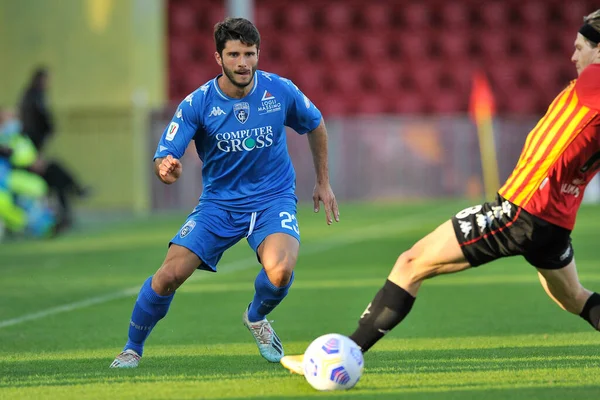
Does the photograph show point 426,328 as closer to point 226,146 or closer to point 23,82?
point 226,146

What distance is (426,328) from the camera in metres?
7.79

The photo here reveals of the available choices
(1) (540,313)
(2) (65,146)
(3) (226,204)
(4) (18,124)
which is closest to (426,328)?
(1) (540,313)

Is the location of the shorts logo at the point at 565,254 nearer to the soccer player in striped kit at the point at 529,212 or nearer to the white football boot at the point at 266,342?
the soccer player in striped kit at the point at 529,212

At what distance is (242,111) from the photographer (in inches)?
255

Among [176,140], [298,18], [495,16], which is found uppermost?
[176,140]

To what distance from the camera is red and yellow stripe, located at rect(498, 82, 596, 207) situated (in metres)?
5.42

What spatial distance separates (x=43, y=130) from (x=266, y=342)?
11581 mm

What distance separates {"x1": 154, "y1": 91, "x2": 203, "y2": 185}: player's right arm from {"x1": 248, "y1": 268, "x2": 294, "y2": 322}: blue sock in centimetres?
75

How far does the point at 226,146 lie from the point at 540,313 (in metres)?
3.07

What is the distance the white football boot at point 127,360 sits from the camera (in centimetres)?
625

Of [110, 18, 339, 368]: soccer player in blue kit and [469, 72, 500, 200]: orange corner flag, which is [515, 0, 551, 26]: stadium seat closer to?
[469, 72, 500, 200]: orange corner flag

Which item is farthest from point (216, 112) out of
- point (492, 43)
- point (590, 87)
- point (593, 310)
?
point (492, 43)

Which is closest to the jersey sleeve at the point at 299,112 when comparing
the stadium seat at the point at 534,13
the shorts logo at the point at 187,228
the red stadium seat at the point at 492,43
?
the shorts logo at the point at 187,228

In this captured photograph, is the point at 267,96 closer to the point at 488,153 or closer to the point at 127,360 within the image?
the point at 127,360
